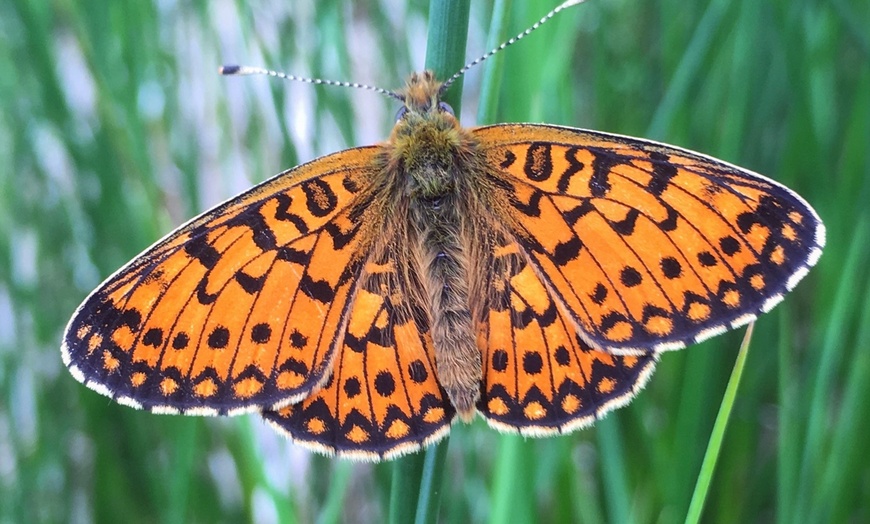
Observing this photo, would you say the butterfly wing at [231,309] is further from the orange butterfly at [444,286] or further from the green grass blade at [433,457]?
the green grass blade at [433,457]

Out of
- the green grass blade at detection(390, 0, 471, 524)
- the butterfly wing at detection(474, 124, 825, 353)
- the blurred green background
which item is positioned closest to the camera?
the green grass blade at detection(390, 0, 471, 524)

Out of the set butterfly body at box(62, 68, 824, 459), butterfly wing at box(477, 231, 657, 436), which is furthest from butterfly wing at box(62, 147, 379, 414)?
butterfly wing at box(477, 231, 657, 436)

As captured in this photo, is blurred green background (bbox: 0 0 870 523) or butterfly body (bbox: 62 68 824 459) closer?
butterfly body (bbox: 62 68 824 459)

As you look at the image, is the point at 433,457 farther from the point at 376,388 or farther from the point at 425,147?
the point at 425,147

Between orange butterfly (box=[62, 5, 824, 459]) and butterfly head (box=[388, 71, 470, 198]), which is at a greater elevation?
butterfly head (box=[388, 71, 470, 198])

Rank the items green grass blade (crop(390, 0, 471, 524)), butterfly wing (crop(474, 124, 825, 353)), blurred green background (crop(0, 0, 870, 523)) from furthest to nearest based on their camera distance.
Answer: blurred green background (crop(0, 0, 870, 523))
butterfly wing (crop(474, 124, 825, 353))
green grass blade (crop(390, 0, 471, 524))

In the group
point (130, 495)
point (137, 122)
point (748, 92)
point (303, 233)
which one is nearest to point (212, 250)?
point (303, 233)

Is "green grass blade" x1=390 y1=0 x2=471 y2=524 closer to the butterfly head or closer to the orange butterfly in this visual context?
the orange butterfly
